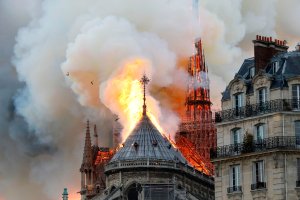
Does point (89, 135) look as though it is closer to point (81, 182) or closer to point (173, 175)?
point (81, 182)

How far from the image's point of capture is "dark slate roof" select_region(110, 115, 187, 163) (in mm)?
120250

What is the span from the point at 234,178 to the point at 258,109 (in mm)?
4684

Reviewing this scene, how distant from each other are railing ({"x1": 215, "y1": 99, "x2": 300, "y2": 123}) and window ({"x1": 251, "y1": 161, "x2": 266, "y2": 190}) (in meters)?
3.26

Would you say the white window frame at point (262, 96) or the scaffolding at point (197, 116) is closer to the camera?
the white window frame at point (262, 96)

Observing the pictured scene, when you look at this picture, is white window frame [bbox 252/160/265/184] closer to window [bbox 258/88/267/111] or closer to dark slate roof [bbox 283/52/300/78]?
window [bbox 258/88/267/111]

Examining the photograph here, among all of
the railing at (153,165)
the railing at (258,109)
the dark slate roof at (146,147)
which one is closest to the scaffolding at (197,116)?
the dark slate roof at (146,147)

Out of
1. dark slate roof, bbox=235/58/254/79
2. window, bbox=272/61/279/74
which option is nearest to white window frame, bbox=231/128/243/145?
dark slate roof, bbox=235/58/254/79

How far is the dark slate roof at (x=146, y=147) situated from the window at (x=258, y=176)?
4391 cm

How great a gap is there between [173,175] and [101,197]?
777 centimetres

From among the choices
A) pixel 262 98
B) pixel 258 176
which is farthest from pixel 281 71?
pixel 258 176

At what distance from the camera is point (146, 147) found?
A: 121375 millimetres

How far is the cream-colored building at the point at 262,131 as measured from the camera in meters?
74.1

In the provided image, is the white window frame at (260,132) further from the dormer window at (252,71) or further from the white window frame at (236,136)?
the dormer window at (252,71)

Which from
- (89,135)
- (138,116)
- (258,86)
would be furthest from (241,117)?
(89,135)
